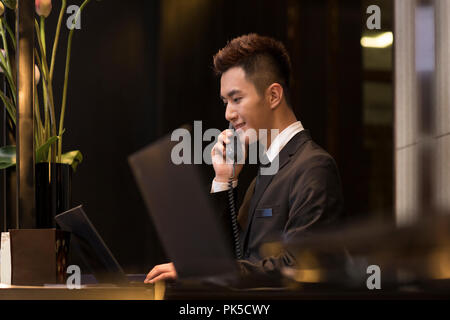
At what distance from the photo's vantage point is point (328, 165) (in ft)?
5.94

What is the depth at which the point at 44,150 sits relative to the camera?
146cm

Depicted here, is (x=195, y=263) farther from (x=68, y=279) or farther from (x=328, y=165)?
(x=328, y=165)

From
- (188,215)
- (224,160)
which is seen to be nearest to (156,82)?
(224,160)

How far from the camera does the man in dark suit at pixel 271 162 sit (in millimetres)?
1702

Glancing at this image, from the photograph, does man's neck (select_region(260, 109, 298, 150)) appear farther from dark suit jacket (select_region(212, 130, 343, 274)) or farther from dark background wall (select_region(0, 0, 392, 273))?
dark background wall (select_region(0, 0, 392, 273))

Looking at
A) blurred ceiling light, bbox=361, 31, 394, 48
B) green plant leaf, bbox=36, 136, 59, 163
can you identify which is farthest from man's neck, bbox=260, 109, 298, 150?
blurred ceiling light, bbox=361, 31, 394, 48

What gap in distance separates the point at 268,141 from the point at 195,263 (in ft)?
3.65

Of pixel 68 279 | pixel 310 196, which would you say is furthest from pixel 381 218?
pixel 68 279

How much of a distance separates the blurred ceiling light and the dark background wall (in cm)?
12

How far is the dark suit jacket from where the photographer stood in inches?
66.1

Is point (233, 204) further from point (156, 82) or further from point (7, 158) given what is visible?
point (156, 82)

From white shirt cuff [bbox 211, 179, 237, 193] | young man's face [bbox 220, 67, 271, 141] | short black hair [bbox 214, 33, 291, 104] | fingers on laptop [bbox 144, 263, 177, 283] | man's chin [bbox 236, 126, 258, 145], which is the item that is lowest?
fingers on laptop [bbox 144, 263, 177, 283]

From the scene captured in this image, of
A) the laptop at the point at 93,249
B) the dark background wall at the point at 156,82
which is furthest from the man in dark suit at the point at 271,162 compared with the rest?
the dark background wall at the point at 156,82

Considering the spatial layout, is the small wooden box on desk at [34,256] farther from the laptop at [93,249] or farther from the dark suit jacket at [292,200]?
the dark suit jacket at [292,200]
